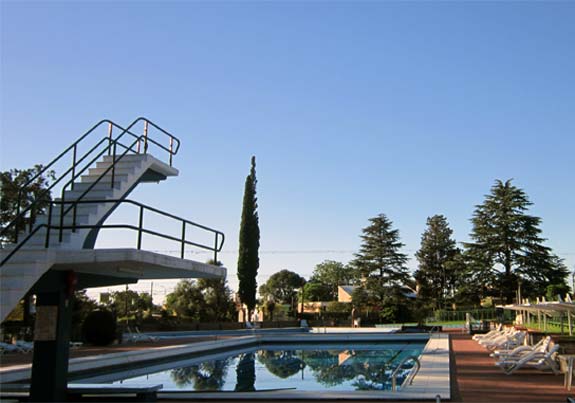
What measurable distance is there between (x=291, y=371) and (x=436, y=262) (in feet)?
156

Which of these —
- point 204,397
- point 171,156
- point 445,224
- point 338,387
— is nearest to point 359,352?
point 338,387

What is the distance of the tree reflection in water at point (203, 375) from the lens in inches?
549

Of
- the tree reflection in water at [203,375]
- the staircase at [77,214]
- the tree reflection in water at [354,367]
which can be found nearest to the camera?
the staircase at [77,214]

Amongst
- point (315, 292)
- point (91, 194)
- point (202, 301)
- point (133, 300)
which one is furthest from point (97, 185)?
point (315, 292)

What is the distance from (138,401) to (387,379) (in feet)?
26.3

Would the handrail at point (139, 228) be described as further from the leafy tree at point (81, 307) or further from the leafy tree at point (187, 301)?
the leafy tree at point (187, 301)

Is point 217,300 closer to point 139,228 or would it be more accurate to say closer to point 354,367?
point 354,367

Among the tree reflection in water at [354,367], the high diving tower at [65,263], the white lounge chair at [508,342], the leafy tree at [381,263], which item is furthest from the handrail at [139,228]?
the leafy tree at [381,263]

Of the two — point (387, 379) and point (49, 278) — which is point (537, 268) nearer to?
point (387, 379)

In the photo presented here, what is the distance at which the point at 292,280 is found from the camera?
9356 cm

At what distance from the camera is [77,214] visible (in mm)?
10062

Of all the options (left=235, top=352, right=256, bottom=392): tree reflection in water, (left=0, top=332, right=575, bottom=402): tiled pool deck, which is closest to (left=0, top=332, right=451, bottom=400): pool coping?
(left=0, top=332, right=575, bottom=402): tiled pool deck

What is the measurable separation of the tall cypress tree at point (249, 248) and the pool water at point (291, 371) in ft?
55.8

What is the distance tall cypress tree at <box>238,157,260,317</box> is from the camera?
42.6 m
